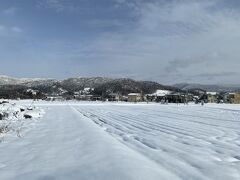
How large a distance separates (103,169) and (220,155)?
2764 millimetres

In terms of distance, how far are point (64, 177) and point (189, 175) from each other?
5.89 ft

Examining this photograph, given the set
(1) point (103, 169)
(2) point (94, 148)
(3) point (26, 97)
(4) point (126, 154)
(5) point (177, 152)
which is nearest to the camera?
(1) point (103, 169)

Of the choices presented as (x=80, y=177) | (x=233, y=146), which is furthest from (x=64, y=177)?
(x=233, y=146)

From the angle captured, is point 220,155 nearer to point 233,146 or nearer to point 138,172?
point 233,146

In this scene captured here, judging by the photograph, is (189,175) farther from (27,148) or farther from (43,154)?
(27,148)

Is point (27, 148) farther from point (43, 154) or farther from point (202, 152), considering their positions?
point (202, 152)

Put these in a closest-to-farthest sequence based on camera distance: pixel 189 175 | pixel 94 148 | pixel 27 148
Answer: pixel 189 175
pixel 94 148
pixel 27 148

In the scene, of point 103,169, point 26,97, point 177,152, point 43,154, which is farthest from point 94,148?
point 26,97

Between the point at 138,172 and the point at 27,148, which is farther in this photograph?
the point at 27,148

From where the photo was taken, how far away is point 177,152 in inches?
325

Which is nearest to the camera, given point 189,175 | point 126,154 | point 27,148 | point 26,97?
point 189,175

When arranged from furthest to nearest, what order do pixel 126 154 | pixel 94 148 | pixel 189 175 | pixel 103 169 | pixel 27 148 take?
1. pixel 27 148
2. pixel 94 148
3. pixel 126 154
4. pixel 103 169
5. pixel 189 175

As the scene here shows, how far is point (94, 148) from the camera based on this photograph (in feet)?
29.0

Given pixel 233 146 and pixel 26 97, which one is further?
pixel 26 97
